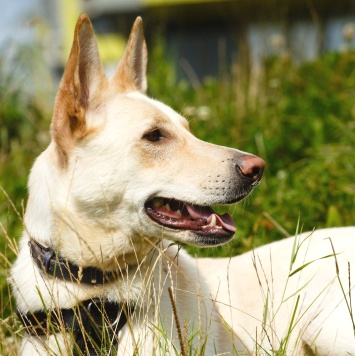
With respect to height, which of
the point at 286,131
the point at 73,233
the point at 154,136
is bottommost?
the point at 286,131

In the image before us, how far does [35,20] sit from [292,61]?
267 centimetres

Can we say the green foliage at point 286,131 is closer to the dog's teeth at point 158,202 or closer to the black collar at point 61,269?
the dog's teeth at point 158,202

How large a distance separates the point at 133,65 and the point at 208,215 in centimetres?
108

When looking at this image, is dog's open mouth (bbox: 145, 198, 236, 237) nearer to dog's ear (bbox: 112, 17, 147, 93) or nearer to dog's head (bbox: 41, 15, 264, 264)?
dog's head (bbox: 41, 15, 264, 264)

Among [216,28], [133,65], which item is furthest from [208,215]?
[216,28]

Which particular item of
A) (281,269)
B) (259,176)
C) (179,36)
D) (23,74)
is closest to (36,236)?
(259,176)

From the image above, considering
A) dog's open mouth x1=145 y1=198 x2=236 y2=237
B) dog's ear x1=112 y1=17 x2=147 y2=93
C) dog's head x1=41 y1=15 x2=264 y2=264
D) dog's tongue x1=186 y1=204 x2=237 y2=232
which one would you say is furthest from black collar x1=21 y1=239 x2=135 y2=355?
dog's ear x1=112 y1=17 x2=147 y2=93

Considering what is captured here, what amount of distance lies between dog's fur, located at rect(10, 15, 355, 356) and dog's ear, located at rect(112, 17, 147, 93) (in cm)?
14

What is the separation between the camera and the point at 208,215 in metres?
2.85

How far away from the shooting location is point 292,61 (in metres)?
6.79

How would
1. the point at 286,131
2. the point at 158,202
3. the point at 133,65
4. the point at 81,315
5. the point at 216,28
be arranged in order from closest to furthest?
the point at 81,315
the point at 158,202
the point at 133,65
the point at 286,131
the point at 216,28

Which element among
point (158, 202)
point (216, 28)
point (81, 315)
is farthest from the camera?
point (216, 28)

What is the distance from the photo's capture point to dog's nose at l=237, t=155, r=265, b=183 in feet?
9.06

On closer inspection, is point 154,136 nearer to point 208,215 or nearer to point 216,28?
point 208,215
